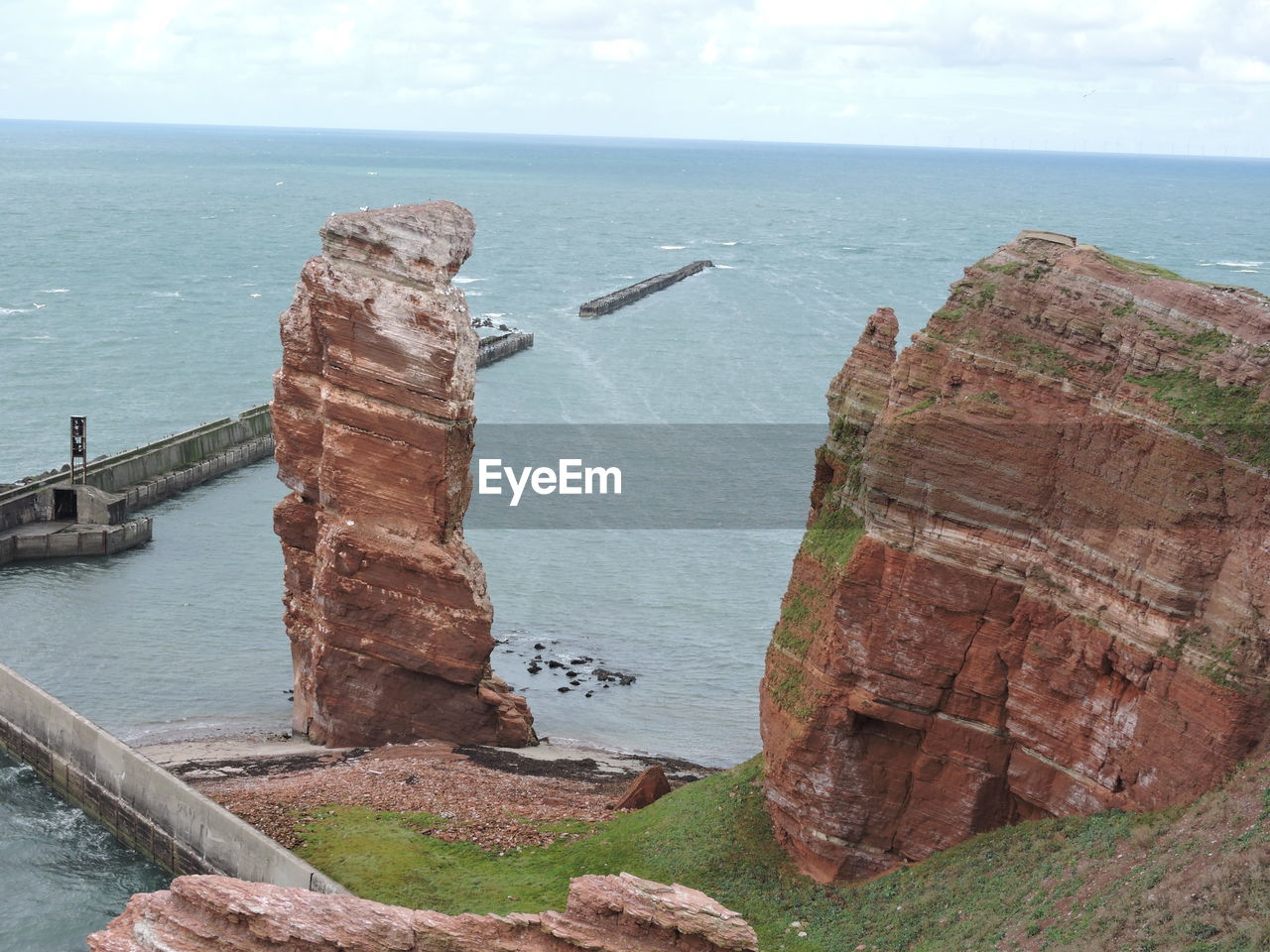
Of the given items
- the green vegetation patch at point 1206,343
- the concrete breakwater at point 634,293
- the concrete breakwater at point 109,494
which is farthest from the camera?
the concrete breakwater at point 634,293

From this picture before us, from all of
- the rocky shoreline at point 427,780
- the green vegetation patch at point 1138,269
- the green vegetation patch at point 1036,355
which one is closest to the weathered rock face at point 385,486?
the rocky shoreline at point 427,780

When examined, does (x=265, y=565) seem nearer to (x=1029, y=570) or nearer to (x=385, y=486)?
(x=385, y=486)

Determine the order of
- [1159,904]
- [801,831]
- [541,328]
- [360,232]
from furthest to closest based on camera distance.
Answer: [541,328] → [360,232] → [801,831] → [1159,904]

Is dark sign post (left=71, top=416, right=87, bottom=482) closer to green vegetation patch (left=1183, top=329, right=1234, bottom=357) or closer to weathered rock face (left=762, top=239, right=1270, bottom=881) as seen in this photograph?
weathered rock face (left=762, top=239, right=1270, bottom=881)

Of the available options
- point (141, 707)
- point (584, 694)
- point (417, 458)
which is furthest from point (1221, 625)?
point (141, 707)

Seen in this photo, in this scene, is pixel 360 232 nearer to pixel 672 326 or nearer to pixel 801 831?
pixel 801 831

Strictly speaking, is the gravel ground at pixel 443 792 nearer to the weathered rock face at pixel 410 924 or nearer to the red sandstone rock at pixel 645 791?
the red sandstone rock at pixel 645 791

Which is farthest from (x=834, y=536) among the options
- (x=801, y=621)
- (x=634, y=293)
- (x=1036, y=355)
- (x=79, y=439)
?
(x=634, y=293)
